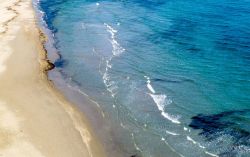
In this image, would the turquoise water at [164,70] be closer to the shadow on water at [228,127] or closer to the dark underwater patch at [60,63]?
the shadow on water at [228,127]

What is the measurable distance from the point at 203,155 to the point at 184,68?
1540 centimetres

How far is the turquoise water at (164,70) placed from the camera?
31.3 metres

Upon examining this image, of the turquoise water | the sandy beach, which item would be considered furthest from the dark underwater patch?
the sandy beach

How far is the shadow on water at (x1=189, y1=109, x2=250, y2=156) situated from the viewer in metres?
30.1

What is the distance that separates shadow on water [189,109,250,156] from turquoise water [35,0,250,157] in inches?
3.0

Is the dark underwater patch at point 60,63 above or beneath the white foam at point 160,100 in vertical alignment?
above

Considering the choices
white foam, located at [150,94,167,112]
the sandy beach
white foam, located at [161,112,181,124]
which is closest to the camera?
the sandy beach

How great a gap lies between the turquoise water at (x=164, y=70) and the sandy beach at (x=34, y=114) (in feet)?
7.21

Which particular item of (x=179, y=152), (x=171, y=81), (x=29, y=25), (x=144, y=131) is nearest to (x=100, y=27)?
(x=29, y=25)

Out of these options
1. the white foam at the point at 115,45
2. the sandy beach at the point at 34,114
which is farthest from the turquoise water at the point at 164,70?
the sandy beach at the point at 34,114

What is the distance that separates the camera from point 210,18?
58281mm

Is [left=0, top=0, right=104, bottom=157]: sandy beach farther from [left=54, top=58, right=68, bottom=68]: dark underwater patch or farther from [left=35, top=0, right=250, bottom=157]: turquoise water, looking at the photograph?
[left=35, top=0, right=250, bottom=157]: turquoise water

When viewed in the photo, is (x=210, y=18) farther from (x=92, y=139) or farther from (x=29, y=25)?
(x=92, y=139)

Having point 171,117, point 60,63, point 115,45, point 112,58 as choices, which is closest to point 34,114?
point 171,117
